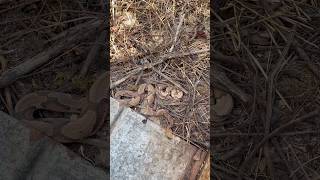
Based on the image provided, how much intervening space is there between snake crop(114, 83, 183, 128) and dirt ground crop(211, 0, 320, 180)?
335 mm

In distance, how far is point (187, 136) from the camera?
357cm

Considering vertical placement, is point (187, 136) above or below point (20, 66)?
below

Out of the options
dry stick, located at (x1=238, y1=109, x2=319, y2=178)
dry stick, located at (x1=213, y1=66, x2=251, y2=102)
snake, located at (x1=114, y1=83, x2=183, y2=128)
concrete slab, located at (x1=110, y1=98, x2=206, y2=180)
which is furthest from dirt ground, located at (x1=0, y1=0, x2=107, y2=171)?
dry stick, located at (x1=238, y1=109, x2=319, y2=178)

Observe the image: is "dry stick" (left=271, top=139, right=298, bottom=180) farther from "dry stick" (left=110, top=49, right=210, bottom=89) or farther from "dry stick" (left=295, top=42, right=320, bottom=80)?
"dry stick" (left=110, top=49, right=210, bottom=89)

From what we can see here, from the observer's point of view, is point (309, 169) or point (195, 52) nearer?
A: point (309, 169)

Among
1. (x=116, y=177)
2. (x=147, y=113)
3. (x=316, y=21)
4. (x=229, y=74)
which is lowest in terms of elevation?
(x=116, y=177)

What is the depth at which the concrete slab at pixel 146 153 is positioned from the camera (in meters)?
3.46

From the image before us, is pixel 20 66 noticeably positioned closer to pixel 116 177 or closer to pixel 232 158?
pixel 116 177

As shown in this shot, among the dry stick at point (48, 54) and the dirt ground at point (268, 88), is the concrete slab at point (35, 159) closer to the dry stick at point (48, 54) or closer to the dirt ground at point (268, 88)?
the dry stick at point (48, 54)

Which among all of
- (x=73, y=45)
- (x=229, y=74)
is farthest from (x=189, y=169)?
(x=73, y=45)

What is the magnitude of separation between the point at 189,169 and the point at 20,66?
139 centimetres

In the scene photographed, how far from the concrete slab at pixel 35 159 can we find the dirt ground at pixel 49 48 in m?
0.20

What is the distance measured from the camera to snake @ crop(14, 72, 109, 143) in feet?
11.5

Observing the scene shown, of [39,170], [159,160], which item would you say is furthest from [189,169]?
[39,170]
